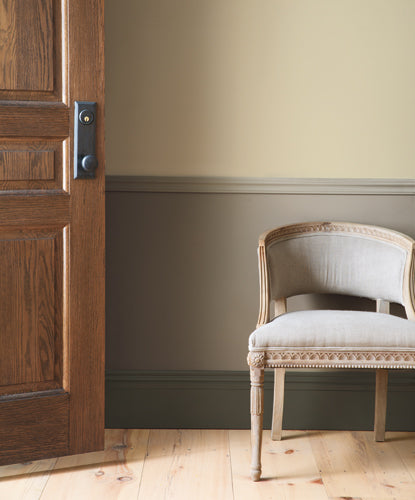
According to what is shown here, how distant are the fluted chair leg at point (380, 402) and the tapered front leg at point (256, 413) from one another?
1.93 ft

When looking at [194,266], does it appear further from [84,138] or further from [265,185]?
[84,138]

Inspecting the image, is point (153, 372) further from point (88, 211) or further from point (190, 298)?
point (88, 211)

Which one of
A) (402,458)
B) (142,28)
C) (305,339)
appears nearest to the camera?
(305,339)

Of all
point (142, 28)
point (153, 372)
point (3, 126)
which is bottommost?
point (153, 372)

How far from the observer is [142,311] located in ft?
8.82

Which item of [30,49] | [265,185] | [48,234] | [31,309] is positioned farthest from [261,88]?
[31,309]

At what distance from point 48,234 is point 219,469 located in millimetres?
1016

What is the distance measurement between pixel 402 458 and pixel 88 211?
1.46 meters

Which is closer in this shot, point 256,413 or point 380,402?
point 256,413

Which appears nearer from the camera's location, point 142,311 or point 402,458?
point 402,458

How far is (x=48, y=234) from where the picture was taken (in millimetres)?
2229

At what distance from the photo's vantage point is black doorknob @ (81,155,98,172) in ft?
7.23

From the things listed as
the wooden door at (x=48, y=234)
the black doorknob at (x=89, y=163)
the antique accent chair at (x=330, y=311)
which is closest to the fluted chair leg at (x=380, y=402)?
the antique accent chair at (x=330, y=311)

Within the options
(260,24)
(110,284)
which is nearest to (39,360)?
(110,284)
